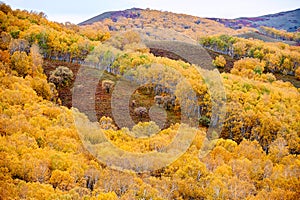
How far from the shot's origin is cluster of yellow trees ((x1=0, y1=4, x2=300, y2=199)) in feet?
168

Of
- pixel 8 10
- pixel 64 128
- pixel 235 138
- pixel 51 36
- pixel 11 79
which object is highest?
pixel 8 10

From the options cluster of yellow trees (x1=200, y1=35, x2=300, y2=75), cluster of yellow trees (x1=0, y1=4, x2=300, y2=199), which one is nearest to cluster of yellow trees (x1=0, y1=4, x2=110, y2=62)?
cluster of yellow trees (x1=0, y1=4, x2=300, y2=199)

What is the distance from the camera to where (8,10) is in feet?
492

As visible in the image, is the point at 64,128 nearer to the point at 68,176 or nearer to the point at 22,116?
the point at 22,116

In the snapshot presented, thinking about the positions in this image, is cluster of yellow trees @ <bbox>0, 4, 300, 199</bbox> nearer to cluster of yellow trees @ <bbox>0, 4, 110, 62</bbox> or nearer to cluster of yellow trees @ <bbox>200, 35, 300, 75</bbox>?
cluster of yellow trees @ <bbox>0, 4, 110, 62</bbox>

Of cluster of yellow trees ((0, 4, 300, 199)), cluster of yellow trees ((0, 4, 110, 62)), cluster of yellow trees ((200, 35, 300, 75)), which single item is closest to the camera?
cluster of yellow trees ((0, 4, 300, 199))

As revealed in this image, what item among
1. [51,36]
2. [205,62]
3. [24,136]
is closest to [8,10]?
[51,36]

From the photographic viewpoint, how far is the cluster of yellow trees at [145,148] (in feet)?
168

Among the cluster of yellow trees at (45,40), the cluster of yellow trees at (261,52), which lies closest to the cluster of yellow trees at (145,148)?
the cluster of yellow trees at (45,40)

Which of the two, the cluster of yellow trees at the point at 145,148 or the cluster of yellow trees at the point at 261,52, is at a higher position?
the cluster of yellow trees at the point at 261,52

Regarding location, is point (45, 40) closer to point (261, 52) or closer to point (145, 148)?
point (145, 148)

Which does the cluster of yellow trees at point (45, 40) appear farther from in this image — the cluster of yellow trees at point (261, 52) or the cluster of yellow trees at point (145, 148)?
the cluster of yellow trees at point (261, 52)

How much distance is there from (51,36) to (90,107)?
1910 inches

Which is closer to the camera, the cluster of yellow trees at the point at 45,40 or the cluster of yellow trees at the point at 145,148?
the cluster of yellow trees at the point at 145,148
